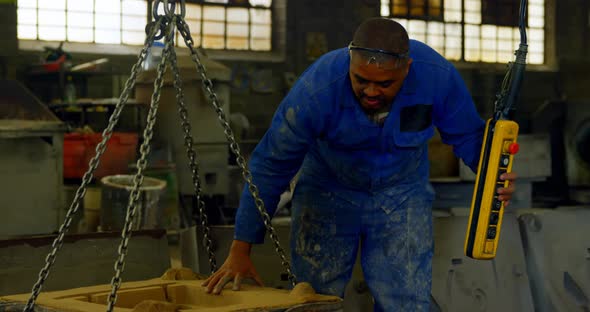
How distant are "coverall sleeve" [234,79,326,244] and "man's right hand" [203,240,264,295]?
6cm

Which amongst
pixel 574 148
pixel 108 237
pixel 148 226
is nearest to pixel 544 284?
pixel 108 237

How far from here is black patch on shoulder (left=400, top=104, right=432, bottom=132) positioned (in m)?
3.55

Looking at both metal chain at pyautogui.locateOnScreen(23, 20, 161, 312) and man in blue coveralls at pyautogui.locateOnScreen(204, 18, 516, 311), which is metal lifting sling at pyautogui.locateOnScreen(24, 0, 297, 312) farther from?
man in blue coveralls at pyautogui.locateOnScreen(204, 18, 516, 311)

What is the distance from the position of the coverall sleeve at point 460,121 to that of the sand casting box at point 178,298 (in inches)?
38.0

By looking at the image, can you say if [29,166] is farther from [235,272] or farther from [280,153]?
[235,272]

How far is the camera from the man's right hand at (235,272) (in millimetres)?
3143

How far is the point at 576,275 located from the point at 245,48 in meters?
9.01

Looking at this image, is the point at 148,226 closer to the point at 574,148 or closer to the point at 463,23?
the point at 574,148

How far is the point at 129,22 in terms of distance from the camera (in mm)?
12289

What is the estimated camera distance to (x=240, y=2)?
13.4m

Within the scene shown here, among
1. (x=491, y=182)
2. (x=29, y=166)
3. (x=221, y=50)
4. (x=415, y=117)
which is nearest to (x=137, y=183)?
(x=415, y=117)

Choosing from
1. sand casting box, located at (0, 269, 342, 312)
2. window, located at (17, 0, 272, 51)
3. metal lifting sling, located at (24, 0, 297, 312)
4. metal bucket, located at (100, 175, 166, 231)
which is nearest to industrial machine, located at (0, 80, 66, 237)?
metal bucket, located at (100, 175, 166, 231)

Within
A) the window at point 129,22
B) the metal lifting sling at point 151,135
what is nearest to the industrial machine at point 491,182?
the metal lifting sling at point 151,135

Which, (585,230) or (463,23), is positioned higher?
(463,23)
